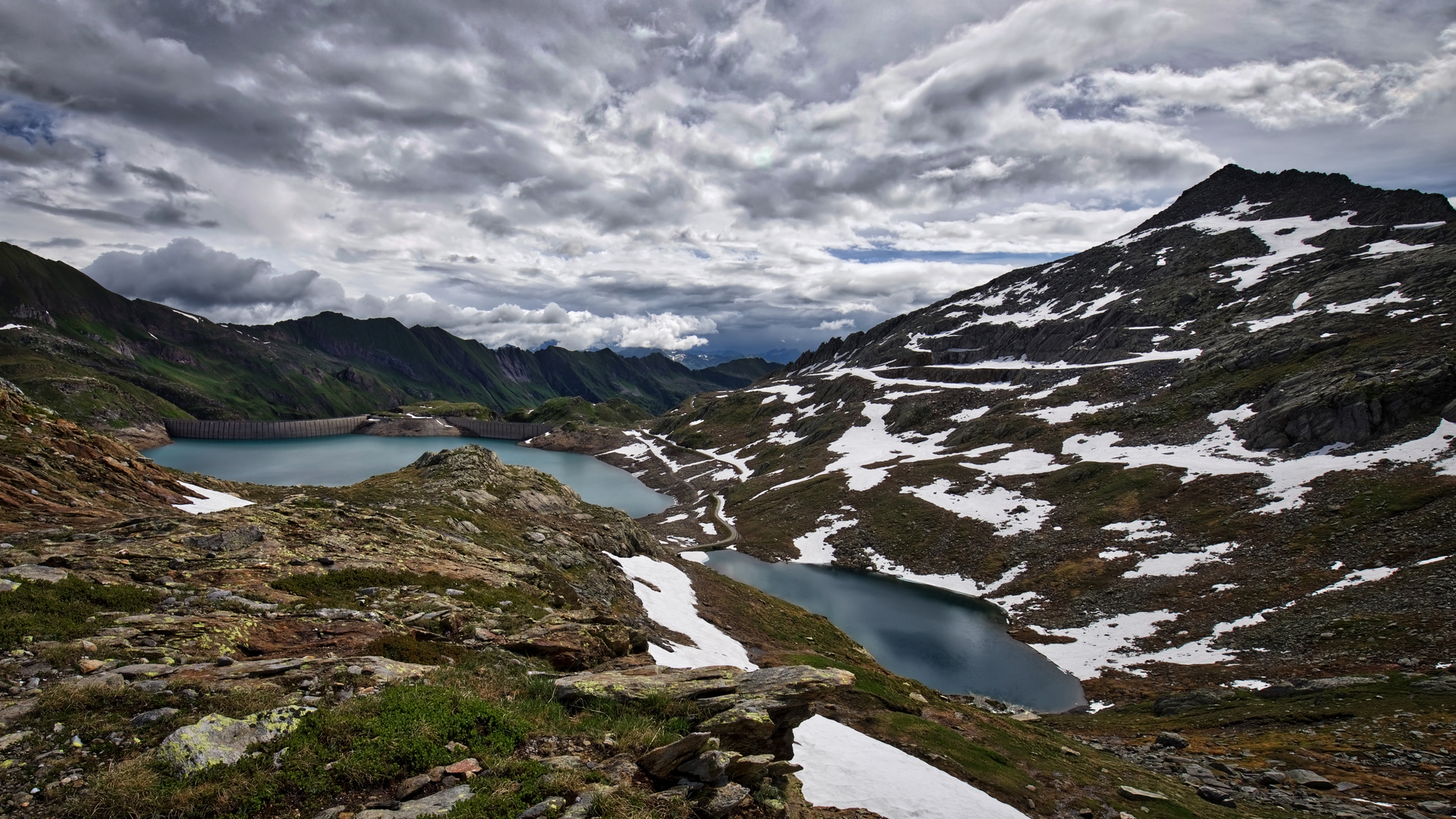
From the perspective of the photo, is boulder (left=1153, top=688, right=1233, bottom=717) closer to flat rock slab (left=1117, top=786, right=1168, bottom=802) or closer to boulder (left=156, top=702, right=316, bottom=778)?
flat rock slab (left=1117, top=786, right=1168, bottom=802)

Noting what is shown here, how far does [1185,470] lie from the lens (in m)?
75.3

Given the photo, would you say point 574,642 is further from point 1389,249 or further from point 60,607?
point 1389,249

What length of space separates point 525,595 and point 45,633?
13370 mm

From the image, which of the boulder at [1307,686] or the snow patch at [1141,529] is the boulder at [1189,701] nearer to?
the boulder at [1307,686]

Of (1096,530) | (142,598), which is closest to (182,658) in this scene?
(142,598)

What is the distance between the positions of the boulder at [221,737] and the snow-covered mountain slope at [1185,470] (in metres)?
53.3

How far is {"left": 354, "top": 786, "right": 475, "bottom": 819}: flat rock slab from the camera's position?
7.62 meters

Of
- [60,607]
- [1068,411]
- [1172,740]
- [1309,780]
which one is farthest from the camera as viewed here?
[1068,411]

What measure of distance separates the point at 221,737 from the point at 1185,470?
9516cm

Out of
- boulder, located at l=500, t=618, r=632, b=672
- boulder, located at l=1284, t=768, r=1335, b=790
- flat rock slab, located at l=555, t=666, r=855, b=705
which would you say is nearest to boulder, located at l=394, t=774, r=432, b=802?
flat rock slab, located at l=555, t=666, r=855, b=705

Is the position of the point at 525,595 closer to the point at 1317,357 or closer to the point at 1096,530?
the point at 1096,530

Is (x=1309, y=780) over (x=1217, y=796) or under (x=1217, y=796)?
over

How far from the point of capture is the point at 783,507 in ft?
347

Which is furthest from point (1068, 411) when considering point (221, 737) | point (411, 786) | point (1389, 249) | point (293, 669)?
point (221, 737)
